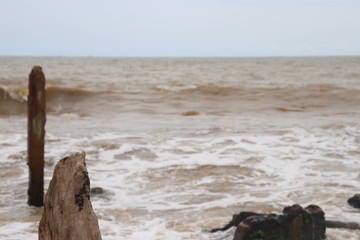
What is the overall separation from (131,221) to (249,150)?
530 centimetres

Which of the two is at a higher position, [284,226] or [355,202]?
[284,226]

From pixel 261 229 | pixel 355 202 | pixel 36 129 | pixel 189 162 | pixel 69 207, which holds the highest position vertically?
pixel 69 207

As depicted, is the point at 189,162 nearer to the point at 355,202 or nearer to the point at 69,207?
the point at 355,202

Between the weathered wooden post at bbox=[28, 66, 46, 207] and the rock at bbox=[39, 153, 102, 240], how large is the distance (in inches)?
156

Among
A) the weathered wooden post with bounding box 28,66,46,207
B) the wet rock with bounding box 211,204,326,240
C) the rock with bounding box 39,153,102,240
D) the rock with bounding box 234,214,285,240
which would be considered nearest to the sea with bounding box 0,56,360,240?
the weathered wooden post with bounding box 28,66,46,207

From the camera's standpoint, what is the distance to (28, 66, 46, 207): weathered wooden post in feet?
20.8

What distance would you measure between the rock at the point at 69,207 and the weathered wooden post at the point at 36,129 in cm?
397

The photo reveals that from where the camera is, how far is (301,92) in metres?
24.5

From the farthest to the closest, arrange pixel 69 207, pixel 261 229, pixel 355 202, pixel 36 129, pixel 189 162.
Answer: pixel 189 162
pixel 355 202
pixel 36 129
pixel 261 229
pixel 69 207

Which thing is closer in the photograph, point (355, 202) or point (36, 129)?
point (36, 129)

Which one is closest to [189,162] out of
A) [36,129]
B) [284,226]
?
[36,129]

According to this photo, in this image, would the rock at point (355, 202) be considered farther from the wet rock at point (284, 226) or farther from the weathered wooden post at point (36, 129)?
the weathered wooden post at point (36, 129)

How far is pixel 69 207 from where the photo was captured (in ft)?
8.32

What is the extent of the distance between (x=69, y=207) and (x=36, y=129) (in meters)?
4.15
